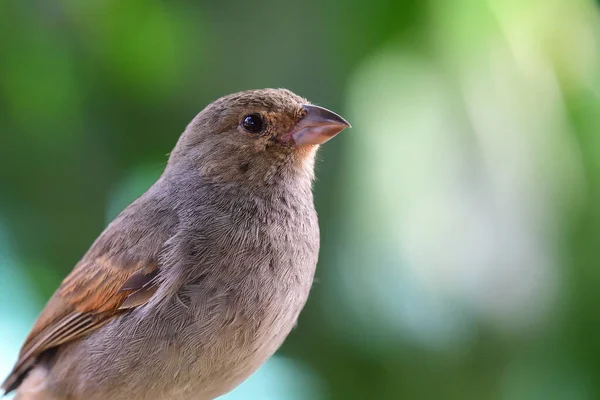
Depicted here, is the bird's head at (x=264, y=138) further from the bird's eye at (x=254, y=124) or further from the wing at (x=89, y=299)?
the wing at (x=89, y=299)

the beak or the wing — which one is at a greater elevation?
the beak

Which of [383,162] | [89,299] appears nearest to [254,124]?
[89,299]

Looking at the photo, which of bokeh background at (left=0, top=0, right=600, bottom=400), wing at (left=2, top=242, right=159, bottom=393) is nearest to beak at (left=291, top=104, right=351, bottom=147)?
wing at (left=2, top=242, right=159, bottom=393)

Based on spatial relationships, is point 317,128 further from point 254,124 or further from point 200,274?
point 200,274

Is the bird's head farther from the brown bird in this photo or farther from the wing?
the wing

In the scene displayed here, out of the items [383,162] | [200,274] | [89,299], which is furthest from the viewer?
[383,162]

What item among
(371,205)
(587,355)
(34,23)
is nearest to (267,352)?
(371,205)

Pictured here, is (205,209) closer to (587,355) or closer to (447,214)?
(447,214)
